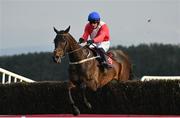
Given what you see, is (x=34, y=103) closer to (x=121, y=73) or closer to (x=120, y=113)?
(x=120, y=113)

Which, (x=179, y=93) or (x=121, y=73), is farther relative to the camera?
(x=179, y=93)

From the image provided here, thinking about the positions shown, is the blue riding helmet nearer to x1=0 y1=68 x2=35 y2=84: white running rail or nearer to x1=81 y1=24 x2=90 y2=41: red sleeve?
x1=81 y1=24 x2=90 y2=41: red sleeve

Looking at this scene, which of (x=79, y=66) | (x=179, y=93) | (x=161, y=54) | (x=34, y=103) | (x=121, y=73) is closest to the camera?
(x=79, y=66)

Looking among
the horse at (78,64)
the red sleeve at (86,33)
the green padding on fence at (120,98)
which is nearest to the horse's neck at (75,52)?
the horse at (78,64)

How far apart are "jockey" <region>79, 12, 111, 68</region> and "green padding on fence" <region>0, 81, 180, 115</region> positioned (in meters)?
2.89

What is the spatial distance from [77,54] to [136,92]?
4266mm

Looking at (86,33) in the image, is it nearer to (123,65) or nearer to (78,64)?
(78,64)

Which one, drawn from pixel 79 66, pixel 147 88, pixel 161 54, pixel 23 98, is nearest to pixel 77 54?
pixel 79 66

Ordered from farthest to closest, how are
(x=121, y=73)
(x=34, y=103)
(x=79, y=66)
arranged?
(x=34, y=103) → (x=121, y=73) → (x=79, y=66)

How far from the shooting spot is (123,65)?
1274 centimetres

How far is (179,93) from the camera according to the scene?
1434cm

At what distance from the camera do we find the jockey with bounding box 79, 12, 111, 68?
1106 centimetres

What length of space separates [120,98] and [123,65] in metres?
2.06

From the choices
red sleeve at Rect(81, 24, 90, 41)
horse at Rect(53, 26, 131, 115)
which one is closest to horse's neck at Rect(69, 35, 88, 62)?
horse at Rect(53, 26, 131, 115)
